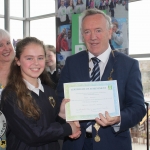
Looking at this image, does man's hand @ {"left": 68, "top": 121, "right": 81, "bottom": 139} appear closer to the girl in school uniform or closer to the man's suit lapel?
the girl in school uniform

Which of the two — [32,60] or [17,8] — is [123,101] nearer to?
[32,60]

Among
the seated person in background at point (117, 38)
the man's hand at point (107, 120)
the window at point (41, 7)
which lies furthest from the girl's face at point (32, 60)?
the window at point (41, 7)

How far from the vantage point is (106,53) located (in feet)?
7.61

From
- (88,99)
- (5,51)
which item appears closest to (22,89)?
(88,99)

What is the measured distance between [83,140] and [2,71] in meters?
1.52

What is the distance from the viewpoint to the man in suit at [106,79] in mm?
2123

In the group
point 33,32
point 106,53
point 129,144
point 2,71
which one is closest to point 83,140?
point 129,144

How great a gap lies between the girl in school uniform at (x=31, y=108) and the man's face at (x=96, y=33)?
0.46 meters

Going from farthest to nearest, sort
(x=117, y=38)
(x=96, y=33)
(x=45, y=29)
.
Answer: (x=45, y=29) → (x=117, y=38) → (x=96, y=33)

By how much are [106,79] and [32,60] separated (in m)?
0.68

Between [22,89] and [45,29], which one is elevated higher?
[45,29]

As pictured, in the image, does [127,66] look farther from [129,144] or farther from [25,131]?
[25,131]

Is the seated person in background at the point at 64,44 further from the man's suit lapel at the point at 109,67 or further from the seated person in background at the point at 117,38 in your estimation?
the man's suit lapel at the point at 109,67

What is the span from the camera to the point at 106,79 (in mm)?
2197
